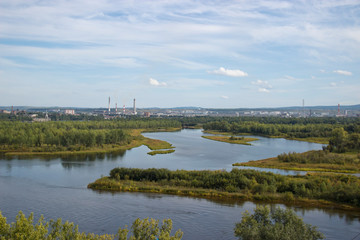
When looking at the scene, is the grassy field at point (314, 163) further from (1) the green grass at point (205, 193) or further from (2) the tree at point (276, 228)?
(2) the tree at point (276, 228)

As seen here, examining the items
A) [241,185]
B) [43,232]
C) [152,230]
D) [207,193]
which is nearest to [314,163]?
[241,185]

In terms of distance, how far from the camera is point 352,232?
1222cm

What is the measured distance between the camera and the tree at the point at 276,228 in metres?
9.04

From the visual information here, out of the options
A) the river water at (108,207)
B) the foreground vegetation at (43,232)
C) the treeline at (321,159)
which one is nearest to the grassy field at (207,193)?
the river water at (108,207)

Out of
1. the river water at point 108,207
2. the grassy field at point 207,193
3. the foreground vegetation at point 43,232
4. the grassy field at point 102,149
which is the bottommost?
the river water at point 108,207

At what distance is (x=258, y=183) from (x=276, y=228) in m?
8.53

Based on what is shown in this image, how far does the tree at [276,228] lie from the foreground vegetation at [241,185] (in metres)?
5.65

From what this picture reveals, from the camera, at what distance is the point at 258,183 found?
58.2 feet

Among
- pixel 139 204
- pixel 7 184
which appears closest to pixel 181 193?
pixel 139 204

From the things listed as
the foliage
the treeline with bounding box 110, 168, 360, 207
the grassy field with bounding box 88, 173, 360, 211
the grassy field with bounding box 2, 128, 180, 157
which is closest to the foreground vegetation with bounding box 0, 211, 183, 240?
the grassy field with bounding box 88, 173, 360, 211

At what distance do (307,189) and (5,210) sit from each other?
13.5m

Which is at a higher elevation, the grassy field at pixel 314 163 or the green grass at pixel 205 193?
the grassy field at pixel 314 163

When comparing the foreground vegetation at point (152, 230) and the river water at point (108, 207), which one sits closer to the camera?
the foreground vegetation at point (152, 230)

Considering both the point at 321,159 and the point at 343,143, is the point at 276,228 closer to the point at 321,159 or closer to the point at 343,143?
the point at 321,159
